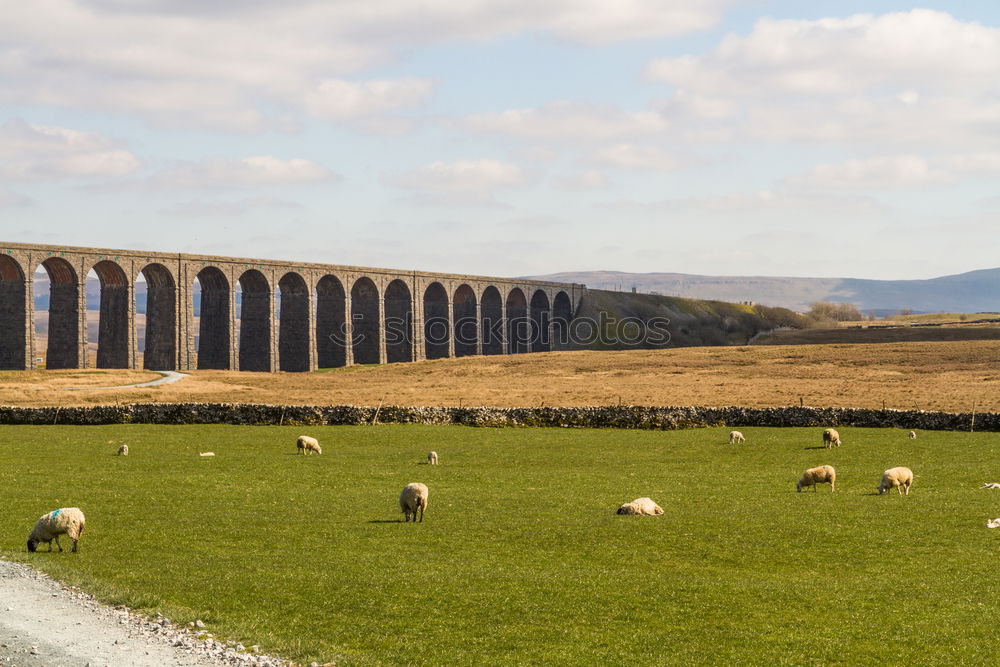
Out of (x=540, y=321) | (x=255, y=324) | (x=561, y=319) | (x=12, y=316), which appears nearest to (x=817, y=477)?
(x=12, y=316)

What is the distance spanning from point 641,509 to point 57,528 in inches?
549

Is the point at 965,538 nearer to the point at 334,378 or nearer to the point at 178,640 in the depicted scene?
the point at 178,640

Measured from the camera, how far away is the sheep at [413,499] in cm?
2470

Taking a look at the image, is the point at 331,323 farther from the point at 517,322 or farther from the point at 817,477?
the point at 817,477

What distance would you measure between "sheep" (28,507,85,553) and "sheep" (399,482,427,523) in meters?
7.46

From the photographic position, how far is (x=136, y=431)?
164 ft

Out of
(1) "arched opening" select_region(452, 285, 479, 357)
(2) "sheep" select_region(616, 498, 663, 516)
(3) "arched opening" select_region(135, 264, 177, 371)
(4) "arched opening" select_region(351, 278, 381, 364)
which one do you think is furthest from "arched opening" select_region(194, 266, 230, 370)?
(2) "sheep" select_region(616, 498, 663, 516)

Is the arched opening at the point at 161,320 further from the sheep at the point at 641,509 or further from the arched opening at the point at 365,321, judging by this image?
the sheep at the point at 641,509

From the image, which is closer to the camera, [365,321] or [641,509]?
[641,509]

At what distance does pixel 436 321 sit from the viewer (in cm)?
13038

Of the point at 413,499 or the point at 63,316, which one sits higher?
the point at 63,316

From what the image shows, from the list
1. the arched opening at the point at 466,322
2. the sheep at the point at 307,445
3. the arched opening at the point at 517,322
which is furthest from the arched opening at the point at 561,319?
the sheep at the point at 307,445

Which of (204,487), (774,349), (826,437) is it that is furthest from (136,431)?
(774,349)

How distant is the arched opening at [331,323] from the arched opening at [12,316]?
1409 inches
